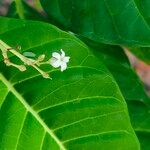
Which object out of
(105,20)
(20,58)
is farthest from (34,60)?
(105,20)

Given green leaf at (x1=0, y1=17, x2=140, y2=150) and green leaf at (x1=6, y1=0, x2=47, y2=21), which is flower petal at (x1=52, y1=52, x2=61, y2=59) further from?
green leaf at (x1=6, y1=0, x2=47, y2=21)

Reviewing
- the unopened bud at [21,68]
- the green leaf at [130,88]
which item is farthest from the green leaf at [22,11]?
the unopened bud at [21,68]

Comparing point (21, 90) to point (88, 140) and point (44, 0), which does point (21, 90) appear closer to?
point (88, 140)

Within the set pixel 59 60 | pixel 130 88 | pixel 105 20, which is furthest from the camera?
pixel 130 88

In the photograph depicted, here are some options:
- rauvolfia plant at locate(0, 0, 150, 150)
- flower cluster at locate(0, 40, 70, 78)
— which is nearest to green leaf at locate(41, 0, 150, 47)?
rauvolfia plant at locate(0, 0, 150, 150)

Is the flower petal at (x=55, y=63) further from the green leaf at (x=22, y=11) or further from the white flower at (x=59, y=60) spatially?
the green leaf at (x=22, y=11)

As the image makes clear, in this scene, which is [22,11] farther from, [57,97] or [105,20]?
[57,97]
